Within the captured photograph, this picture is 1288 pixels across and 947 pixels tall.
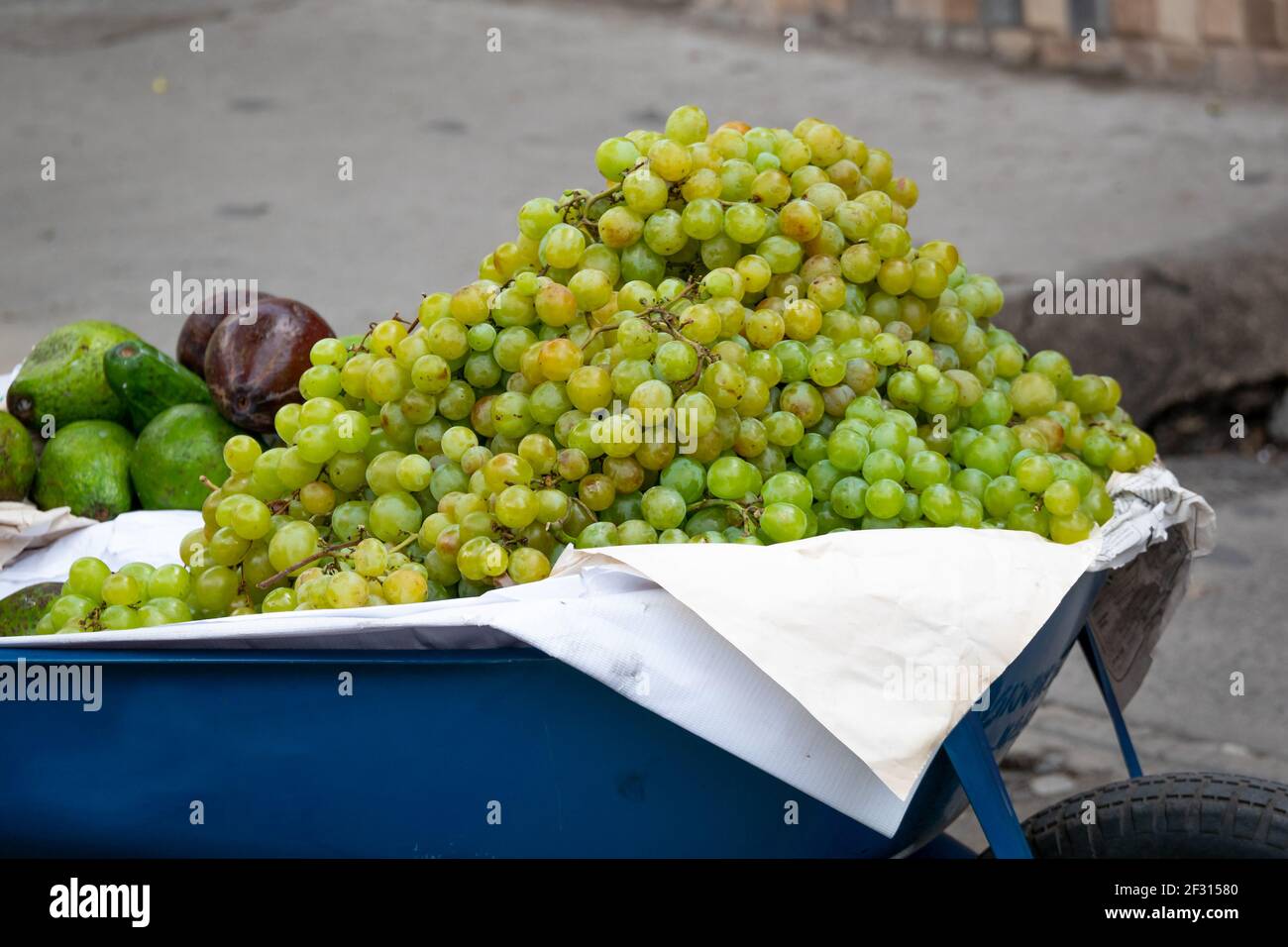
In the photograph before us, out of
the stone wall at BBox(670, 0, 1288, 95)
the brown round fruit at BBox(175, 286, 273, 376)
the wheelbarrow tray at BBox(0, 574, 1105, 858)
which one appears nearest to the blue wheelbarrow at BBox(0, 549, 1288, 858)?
the wheelbarrow tray at BBox(0, 574, 1105, 858)

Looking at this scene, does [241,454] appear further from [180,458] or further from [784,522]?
[784,522]

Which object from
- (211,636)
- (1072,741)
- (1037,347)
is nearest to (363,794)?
(211,636)

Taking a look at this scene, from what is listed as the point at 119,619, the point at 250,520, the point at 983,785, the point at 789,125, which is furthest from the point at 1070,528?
the point at 789,125

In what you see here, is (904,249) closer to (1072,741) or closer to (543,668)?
(543,668)

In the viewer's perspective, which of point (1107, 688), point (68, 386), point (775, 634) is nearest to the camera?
point (775, 634)

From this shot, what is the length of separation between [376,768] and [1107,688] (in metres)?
1.03

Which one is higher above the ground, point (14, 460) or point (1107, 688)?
point (14, 460)

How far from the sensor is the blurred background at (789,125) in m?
3.68

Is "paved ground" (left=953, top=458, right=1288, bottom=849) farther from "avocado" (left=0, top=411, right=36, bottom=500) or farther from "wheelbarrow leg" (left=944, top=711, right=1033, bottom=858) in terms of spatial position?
"avocado" (left=0, top=411, right=36, bottom=500)

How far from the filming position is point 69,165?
5.64 meters

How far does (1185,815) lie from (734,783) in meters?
0.58

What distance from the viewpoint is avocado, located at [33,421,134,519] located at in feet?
6.52

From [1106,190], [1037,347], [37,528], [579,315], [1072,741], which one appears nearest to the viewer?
[579,315]

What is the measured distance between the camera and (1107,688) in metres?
1.90
